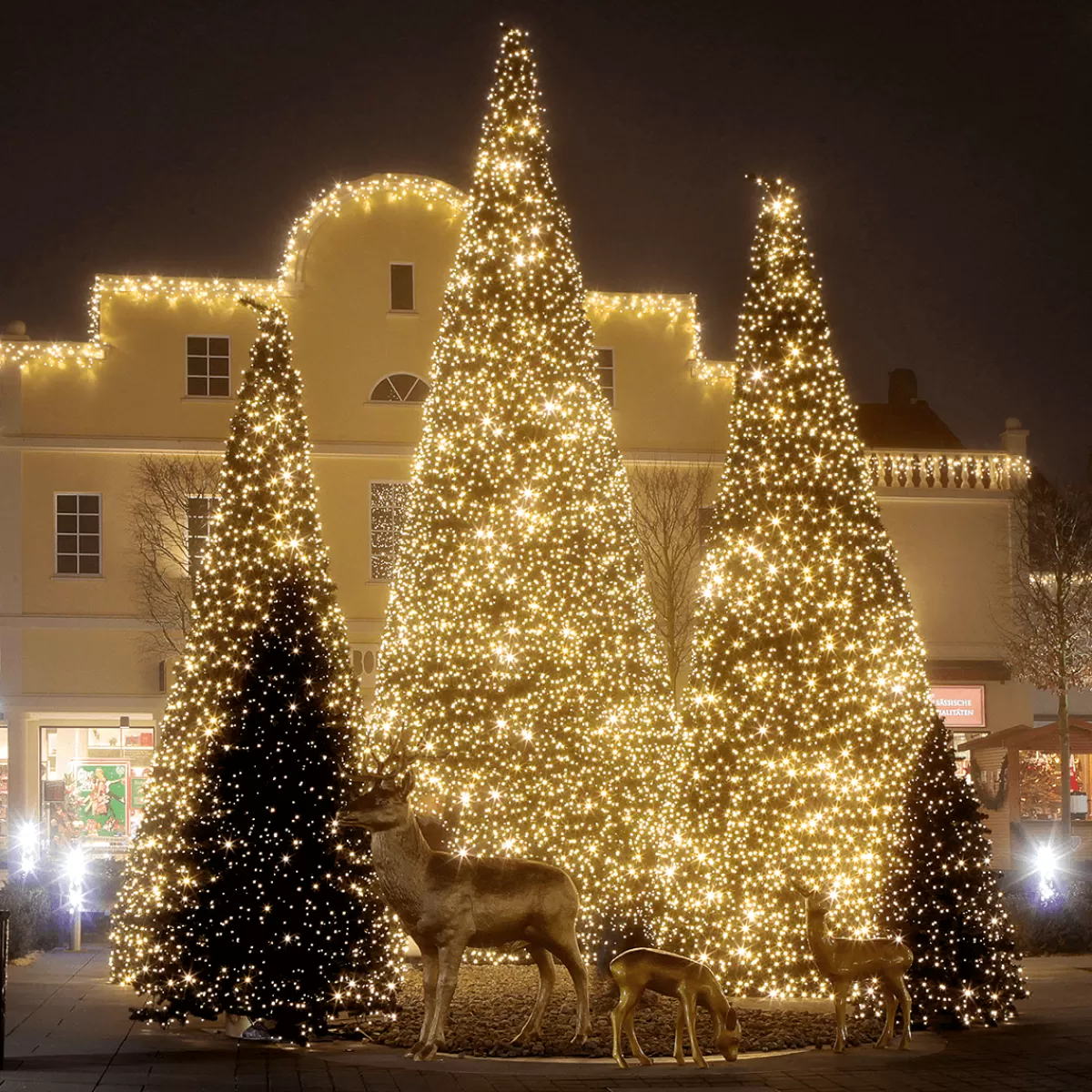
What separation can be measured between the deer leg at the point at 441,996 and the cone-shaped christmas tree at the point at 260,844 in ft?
3.50

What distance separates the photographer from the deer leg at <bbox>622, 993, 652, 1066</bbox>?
11.0 metres

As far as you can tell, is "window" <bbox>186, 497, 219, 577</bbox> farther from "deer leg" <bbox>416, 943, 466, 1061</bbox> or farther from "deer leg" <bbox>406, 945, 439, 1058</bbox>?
"deer leg" <bbox>416, 943, 466, 1061</bbox>

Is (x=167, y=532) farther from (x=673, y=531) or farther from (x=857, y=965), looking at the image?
(x=857, y=965)

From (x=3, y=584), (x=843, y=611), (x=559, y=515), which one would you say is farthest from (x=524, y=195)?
(x=3, y=584)

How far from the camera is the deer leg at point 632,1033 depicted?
1098cm

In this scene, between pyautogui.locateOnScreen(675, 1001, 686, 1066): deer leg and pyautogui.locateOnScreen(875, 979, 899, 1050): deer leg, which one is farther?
pyautogui.locateOnScreen(875, 979, 899, 1050): deer leg

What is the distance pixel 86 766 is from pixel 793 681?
1983 centimetres

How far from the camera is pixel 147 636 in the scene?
30.4 meters

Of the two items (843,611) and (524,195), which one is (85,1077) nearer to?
(843,611)

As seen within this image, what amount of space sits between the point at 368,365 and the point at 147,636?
638 cm

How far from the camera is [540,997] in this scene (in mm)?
11734

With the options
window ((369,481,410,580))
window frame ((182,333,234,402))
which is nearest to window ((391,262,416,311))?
window frame ((182,333,234,402))

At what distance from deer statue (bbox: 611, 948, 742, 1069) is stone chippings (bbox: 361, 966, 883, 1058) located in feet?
1.64

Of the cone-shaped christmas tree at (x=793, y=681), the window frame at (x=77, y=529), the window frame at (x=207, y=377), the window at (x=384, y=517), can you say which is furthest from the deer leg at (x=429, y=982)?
the window frame at (x=207, y=377)
